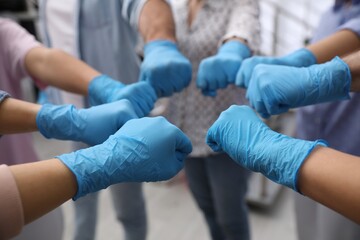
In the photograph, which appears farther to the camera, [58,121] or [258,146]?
[58,121]

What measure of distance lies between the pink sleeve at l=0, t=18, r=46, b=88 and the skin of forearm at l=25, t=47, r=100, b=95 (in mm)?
19

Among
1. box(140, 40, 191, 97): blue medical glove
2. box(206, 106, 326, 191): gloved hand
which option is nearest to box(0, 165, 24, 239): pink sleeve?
box(206, 106, 326, 191): gloved hand

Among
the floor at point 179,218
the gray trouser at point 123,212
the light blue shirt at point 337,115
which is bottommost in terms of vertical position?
the floor at point 179,218

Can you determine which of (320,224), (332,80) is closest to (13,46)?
(332,80)

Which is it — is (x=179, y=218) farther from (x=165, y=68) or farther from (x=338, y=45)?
(x=338, y=45)

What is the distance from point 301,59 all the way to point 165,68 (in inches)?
16.9

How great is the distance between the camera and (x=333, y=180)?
20.9 inches

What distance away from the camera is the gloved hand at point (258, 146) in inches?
24.0

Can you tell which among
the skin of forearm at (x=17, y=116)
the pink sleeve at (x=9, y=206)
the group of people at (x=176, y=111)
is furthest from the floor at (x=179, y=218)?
the pink sleeve at (x=9, y=206)

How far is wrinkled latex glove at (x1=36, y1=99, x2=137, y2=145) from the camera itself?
0.81m

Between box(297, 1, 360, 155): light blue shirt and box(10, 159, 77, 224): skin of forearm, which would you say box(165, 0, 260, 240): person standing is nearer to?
box(297, 1, 360, 155): light blue shirt

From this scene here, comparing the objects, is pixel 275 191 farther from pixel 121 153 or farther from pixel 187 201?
pixel 121 153

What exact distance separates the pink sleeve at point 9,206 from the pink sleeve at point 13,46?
578 millimetres

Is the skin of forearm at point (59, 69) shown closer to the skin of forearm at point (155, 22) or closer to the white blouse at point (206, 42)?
the skin of forearm at point (155, 22)
